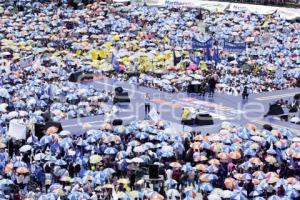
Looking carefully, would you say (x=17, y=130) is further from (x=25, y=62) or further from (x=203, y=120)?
(x=25, y=62)

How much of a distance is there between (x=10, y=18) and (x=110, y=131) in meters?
35.9

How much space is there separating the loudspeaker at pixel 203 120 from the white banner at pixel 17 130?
9.28m

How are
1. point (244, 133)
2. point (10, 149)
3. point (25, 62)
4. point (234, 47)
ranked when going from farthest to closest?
point (234, 47) → point (25, 62) → point (244, 133) → point (10, 149)

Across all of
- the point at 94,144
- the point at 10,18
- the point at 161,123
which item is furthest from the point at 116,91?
the point at 10,18

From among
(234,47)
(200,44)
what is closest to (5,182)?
(200,44)

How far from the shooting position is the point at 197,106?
144 feet

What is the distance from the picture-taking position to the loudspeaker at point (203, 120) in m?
39.7

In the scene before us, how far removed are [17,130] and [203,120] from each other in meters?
9.91

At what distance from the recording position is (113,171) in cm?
3073

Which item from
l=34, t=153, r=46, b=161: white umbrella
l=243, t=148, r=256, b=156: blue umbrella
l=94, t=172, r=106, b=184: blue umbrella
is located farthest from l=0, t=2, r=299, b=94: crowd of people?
l=94, t=172, r=106, b=184: blue umbrella

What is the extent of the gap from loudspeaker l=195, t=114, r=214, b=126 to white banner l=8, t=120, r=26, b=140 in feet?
30.4

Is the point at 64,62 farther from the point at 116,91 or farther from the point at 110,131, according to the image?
the point at 110,131

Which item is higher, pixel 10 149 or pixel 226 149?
pixel 226 149

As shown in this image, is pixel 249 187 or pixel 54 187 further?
pixel 249 187
